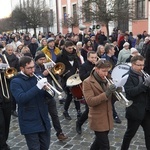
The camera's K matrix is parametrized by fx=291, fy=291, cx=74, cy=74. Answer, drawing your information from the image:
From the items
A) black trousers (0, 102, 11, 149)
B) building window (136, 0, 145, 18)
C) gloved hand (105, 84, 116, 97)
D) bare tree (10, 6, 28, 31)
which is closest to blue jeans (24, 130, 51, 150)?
gloved hand (105, 84, 116, 97)

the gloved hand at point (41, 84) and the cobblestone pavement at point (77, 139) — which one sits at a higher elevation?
the gloved hand at point (41, 84)

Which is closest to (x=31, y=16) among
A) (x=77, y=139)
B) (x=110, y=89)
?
(x=77, y=139)

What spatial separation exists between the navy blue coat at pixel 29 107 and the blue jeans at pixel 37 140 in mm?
80

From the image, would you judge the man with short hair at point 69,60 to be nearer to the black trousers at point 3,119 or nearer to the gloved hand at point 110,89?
the black trousers at point 3,119

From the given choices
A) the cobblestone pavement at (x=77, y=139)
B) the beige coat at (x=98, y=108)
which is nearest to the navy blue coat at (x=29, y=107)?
the beige coat at (x=98, y=108)

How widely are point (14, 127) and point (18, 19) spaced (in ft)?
110

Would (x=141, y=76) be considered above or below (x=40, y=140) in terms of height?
above

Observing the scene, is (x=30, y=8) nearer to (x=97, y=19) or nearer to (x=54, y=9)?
(x=54, y=9)

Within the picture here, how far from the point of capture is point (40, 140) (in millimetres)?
3846

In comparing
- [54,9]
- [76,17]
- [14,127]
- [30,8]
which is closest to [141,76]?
[14,127]

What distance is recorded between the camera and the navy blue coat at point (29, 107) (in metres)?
3.63

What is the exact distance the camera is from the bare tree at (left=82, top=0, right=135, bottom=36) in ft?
61.7

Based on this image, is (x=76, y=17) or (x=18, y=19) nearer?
(x=76, y=17)

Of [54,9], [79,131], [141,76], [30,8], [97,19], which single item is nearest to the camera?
[141,76]
